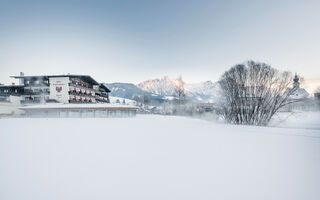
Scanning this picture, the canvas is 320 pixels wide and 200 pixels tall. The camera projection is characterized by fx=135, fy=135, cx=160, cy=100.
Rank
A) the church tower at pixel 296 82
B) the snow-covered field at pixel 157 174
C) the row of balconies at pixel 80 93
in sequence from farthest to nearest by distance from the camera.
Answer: the row of balconies at pixel 80 93 < the church tower at pixel 296 82 < the snow-covered field at pixel 157 174

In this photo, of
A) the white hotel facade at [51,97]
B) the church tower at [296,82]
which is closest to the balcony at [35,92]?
the white hotel facade at [51,97]

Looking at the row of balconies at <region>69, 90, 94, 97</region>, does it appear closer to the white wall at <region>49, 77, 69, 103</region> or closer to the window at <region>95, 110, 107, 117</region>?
the white wall at <region>49, 77, 69, 103</region>

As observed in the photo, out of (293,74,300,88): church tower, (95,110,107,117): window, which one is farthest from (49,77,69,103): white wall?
(293,74,300,88): church tower

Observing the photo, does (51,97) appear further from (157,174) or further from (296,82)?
(296,82)

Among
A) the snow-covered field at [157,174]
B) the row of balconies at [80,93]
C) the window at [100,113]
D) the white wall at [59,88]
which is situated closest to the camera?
the snow-covered field at [157,174]

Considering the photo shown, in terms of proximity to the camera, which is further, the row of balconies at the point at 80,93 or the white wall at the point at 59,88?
the row of balconies at the point at 80,93

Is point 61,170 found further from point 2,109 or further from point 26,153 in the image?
point 2,109

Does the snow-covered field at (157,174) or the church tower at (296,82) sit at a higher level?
the church tower at (296,82)

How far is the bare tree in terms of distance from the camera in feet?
76.2

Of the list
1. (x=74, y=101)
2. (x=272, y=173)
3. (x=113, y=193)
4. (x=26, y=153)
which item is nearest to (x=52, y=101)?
(x=74, y=101)

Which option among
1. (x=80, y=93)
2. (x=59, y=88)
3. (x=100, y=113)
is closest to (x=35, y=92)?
(x=59, y=88)

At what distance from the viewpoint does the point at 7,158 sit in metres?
7.02

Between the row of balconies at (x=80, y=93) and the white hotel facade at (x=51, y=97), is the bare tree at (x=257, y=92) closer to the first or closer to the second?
the white hotel facade at (x=51, y=97)

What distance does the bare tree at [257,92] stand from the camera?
23219mm
